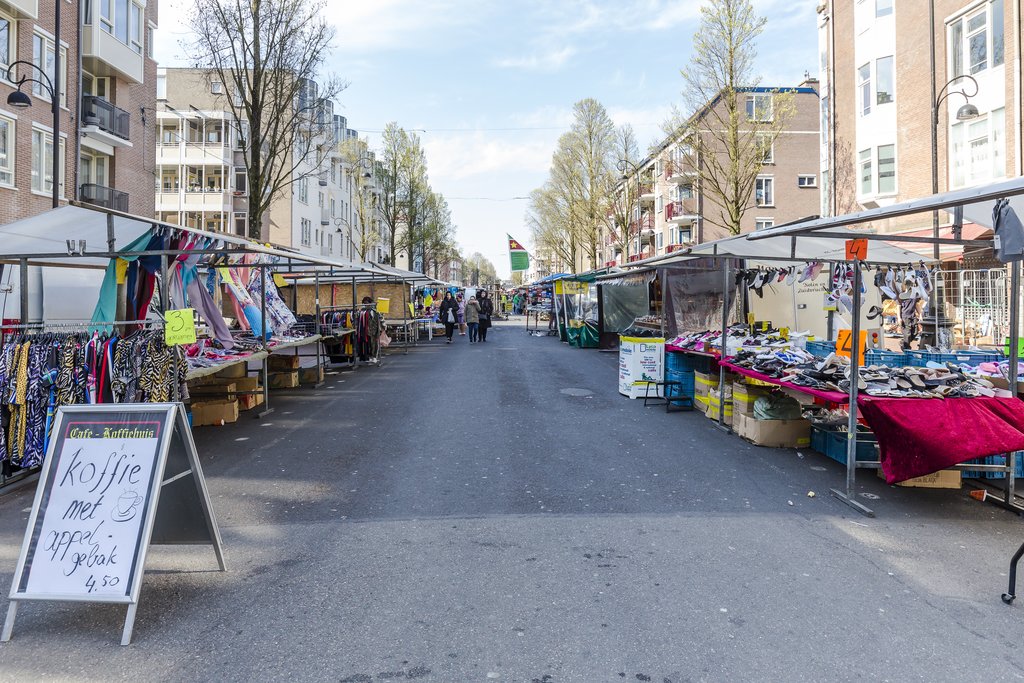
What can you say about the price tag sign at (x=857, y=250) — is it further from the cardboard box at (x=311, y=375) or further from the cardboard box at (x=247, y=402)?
the cardboard box at (x=311, y=375)

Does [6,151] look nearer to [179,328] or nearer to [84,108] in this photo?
[84,108]

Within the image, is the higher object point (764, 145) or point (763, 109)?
point (763, 109)

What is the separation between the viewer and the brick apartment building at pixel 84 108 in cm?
2150

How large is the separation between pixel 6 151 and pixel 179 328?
20113 millimetres

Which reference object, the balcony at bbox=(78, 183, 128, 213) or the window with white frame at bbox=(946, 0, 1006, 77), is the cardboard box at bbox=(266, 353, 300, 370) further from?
the window with white frame at bbox=(946, 0, 1006, 77)

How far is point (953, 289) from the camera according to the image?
16.6 meters

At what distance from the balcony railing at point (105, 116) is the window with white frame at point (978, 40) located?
2858 cm

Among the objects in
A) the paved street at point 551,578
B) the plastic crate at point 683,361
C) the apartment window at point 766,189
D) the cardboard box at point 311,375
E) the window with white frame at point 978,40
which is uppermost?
the apartment window at point 766,189

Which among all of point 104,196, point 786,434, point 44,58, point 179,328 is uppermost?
Result: point 44,58

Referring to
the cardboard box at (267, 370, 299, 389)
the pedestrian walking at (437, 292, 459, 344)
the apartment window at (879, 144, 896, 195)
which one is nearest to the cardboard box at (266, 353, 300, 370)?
the cardboard box at (267, 370, 299, 389)

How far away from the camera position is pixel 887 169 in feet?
81.5

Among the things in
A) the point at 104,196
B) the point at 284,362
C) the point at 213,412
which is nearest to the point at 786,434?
the point at 213,412

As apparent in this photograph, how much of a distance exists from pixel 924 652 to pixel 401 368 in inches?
595

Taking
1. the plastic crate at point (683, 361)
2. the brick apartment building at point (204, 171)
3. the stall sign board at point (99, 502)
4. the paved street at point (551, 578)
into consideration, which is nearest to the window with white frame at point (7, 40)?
the paved street at point (551, 578)
